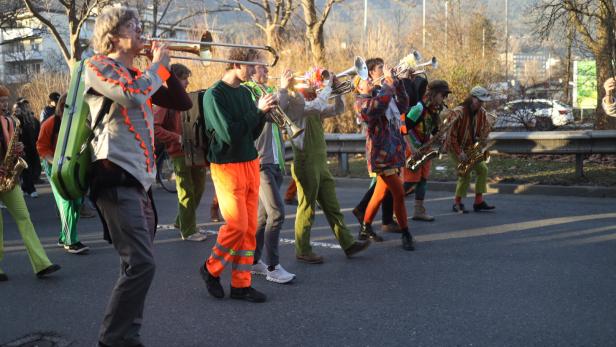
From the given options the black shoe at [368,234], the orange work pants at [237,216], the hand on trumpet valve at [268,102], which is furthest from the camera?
the black shoe at [368,234]

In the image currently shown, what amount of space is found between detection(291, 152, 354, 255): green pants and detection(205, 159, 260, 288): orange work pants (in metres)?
0.95

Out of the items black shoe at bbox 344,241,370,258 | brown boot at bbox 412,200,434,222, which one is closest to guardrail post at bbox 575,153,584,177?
brown boot at bbox 412,200,434,222

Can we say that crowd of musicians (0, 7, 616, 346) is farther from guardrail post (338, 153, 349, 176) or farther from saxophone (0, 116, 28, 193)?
guardrail post (338, 153, 349, 176)

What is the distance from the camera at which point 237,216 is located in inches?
195

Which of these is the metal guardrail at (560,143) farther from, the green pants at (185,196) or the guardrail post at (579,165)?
the green pants at (185,196)

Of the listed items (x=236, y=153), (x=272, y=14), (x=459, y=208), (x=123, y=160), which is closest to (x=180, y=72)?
(x=236, y=153)

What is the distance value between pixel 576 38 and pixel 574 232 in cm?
1046

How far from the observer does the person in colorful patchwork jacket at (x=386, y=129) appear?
6.51m

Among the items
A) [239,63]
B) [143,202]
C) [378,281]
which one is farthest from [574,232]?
[143,202]

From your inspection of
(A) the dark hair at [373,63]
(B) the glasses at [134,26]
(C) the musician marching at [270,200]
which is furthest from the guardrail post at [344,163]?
(B) the glasses at [134,26]

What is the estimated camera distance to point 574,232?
750cm

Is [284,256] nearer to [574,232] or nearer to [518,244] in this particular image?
[518,244]

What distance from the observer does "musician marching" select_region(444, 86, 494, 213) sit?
8.87m

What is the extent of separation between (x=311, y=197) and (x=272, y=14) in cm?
2263
